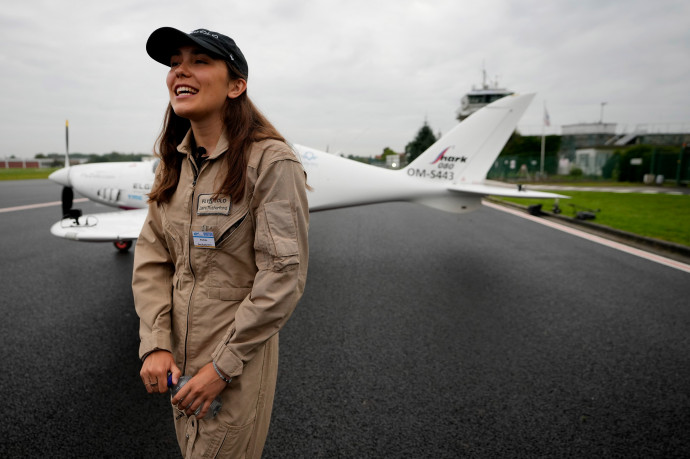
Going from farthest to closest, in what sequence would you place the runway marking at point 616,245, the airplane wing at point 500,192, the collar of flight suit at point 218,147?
Answer: the runway marking at point 616,245
the airplane wing at point 500,192
the collar of flight suit at point 218,147

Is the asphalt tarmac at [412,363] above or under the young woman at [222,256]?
under

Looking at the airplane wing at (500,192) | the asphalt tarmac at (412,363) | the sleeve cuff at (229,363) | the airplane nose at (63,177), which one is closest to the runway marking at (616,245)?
the asphalt tarmac at (412,363)

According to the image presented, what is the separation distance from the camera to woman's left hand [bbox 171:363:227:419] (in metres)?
1.18

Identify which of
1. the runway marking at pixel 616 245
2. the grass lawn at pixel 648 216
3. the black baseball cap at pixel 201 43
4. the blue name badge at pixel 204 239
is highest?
the black baseball cap at pixel 201 43

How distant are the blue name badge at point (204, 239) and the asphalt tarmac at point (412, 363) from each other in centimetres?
141

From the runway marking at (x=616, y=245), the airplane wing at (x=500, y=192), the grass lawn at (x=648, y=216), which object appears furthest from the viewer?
the grass lawn at (x=648, y=216)

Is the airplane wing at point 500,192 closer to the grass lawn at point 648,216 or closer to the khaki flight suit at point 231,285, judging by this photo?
the grass lawn at point 648,216

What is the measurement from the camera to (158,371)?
4.27ft

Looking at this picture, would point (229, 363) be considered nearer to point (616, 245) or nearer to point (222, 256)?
point (222, 256)

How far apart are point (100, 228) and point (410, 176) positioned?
14.7 ft

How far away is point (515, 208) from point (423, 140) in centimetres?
5622

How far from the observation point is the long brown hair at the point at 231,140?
1.25 m

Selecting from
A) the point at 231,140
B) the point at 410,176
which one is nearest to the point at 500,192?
the point at 410,176

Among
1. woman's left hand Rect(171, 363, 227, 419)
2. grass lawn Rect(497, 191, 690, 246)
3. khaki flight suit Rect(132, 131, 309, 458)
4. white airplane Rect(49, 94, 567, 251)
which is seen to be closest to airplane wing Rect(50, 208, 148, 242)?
white airplane Rect(49, 94, 567, 251)
